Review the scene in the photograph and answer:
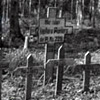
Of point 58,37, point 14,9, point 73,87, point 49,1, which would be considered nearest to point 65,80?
point 73,87

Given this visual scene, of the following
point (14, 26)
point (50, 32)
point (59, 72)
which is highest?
point (50, 32)

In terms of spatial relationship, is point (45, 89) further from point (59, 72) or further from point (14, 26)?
point (14, 26)

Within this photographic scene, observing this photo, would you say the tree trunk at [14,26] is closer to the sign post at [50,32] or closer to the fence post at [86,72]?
Answer: the sign post at [50,32]

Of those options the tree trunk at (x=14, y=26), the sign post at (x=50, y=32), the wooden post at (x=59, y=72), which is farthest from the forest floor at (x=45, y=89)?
the tree trunk at (x=14, y=26)

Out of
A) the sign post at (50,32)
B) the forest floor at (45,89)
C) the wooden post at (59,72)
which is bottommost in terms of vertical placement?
the forest floor at (45,89)

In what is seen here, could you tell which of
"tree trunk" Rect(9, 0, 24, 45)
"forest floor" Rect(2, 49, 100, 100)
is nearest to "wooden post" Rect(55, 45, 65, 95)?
"forest floor" Rect(2, 49, 100, 100)

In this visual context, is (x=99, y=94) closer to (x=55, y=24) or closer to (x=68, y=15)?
(x=55, y=24)

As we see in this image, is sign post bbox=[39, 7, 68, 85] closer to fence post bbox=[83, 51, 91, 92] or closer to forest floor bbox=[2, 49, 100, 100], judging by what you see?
forest floor bbox=[2, 49, 100, 100]

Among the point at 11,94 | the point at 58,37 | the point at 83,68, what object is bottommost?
the point at 11,94

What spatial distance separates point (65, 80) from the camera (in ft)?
25.7

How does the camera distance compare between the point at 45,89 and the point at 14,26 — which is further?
the point at 14,26

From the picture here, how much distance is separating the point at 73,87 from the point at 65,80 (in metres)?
0.56

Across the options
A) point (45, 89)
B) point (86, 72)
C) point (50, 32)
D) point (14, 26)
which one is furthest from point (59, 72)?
point (14, 26)

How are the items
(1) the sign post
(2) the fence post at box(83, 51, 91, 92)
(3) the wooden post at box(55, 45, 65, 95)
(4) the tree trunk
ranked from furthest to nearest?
(4) the tree trunk
(1) the sign post
(3) the wooden post at box(55, 45, 65, 95)
(2) the fence post at box(83, 51, 91, 92)
